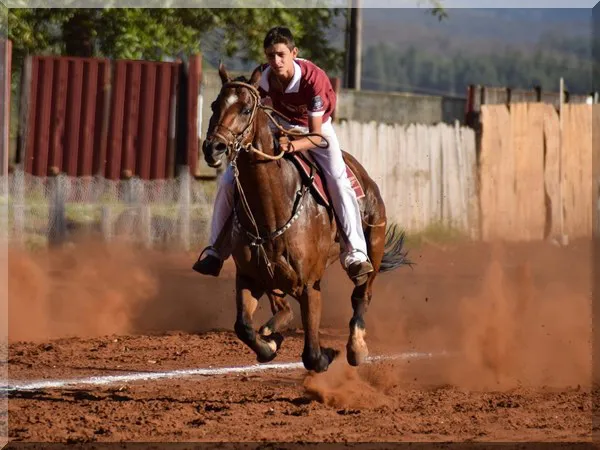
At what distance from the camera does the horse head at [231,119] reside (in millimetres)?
7980

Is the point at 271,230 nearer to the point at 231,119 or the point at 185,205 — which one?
the point at 231,119

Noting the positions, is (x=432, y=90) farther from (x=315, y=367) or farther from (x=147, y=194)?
(x=315, y=367)

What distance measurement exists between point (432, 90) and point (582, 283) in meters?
63.7

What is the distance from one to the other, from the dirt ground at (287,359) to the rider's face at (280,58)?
2835 mm

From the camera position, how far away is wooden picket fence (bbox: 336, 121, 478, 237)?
22672 mm

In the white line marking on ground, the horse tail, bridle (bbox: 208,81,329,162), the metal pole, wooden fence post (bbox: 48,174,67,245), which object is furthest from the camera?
the metal pole

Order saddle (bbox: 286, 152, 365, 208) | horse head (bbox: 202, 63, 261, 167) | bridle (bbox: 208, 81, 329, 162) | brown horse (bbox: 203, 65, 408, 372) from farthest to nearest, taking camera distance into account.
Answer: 1. saddle (bbox: 286, 152, 365, 208)
2. brown horse (bbox: 203, 65, 408, 372)
3. bridle (bbox: 208, 81, 329, 162)
4. horse head (bbox: 202, 63, 261, 167)

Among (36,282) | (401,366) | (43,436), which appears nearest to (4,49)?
(36,282)

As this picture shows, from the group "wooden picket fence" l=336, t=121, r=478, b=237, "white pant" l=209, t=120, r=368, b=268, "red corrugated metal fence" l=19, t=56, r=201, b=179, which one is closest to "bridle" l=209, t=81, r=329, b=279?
"white pant" l=209, t=120, r=368, b=268

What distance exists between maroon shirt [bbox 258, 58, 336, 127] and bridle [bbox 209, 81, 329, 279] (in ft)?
0.48

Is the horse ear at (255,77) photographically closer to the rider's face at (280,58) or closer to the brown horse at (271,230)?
the brown horse at (271,230)

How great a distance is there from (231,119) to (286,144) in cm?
100

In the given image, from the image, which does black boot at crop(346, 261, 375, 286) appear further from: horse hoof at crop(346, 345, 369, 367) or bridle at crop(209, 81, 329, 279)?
bridle at crop(209, 81, 329, 279)

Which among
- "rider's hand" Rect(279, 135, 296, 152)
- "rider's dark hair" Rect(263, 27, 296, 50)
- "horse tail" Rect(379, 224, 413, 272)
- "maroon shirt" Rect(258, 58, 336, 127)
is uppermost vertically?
"rider's dark hair" Rect(263, 27, 296, 50)
